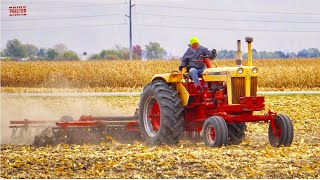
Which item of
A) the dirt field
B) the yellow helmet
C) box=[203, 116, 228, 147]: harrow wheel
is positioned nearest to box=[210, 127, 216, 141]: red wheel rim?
box=[203, 116, 228, 147]: harrow wheel

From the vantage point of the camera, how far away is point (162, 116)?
1658 centimetres

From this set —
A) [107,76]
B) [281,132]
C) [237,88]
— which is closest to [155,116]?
[237,88]

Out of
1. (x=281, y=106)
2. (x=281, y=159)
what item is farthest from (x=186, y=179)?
(x=281, y=106)

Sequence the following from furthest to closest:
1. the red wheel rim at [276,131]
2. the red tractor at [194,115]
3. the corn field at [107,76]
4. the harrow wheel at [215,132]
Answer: the corn field at [107,76], the red wheel rim at [276,131], the red tractor at [194,115], the harrow wheel at [215,132]

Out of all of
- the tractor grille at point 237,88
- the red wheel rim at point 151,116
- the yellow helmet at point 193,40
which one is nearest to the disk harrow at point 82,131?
the red wheel rim at point 151,116

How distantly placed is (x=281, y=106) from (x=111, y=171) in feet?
60.1

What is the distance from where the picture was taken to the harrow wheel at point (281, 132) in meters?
16.0

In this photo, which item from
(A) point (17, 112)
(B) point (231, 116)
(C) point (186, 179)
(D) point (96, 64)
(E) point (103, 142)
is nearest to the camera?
(C) point (186, 179)

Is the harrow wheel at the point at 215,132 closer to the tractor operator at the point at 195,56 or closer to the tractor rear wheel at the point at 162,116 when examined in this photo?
the tractor rear wheel at the point at 162,116

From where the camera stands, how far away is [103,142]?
17.5m

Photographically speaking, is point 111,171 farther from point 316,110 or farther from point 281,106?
point 281,106

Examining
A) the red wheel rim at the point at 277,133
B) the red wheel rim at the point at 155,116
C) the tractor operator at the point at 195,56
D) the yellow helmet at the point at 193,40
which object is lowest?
the red wheel rim at the point at 277,133

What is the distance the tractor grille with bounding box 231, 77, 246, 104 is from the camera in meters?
16.5

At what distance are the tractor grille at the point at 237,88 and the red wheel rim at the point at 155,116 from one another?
5.84ft
